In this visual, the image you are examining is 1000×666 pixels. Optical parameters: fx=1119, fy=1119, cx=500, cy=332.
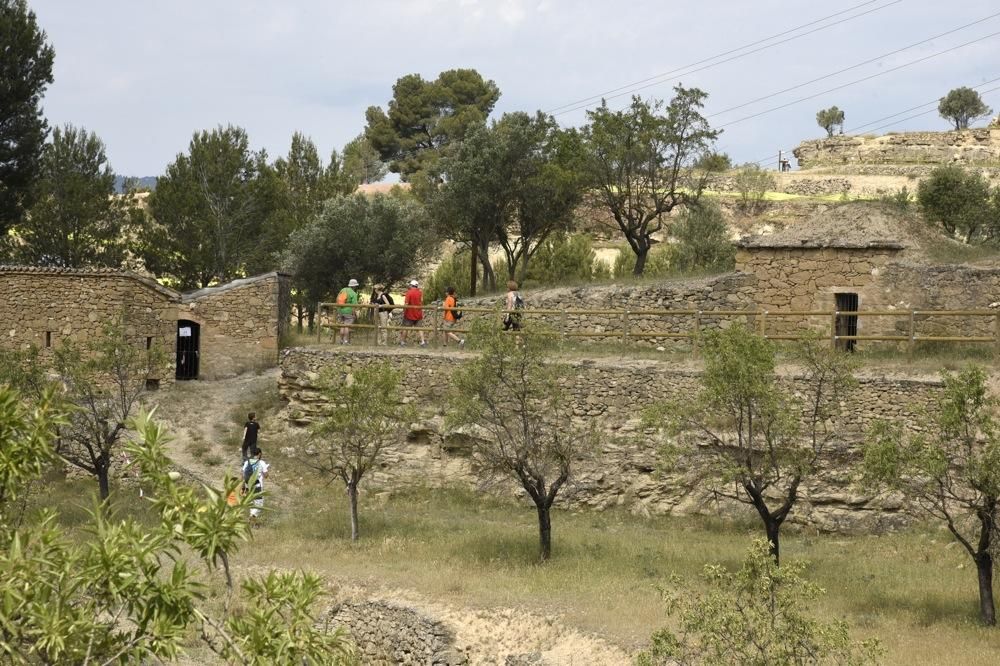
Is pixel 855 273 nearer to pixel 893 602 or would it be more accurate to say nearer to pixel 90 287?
pixel 893 602

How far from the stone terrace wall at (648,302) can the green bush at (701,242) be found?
11.0m

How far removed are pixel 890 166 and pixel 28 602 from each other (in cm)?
5550

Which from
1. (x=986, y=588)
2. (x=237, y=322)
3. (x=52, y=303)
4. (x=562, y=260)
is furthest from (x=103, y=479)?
(x=562, y=260)

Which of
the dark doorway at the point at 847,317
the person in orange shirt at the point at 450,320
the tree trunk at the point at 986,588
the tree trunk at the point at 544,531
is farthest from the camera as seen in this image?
the person in orange shirt at the point at 450,320

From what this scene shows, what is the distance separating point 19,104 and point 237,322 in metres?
11.2

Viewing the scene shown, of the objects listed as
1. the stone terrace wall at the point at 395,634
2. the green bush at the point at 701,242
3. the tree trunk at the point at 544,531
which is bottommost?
the stone terrace wall at the point at 395,634

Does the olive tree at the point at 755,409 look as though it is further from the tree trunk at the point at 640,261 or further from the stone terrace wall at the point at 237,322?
the tree trunk at the point at 640,261

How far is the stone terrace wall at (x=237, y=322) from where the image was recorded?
93.4ft

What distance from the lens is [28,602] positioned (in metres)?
7.19

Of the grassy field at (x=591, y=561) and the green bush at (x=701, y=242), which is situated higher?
the green bush at (x=701, y=242)

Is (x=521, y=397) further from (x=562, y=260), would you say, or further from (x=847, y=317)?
(x=562, y=260)

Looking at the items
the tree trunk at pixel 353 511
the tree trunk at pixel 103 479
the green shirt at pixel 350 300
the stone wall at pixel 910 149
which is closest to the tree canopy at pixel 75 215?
the green shirt at pixel 350 300

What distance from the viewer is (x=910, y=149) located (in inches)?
2360

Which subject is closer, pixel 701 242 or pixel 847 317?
pixel 847 317
